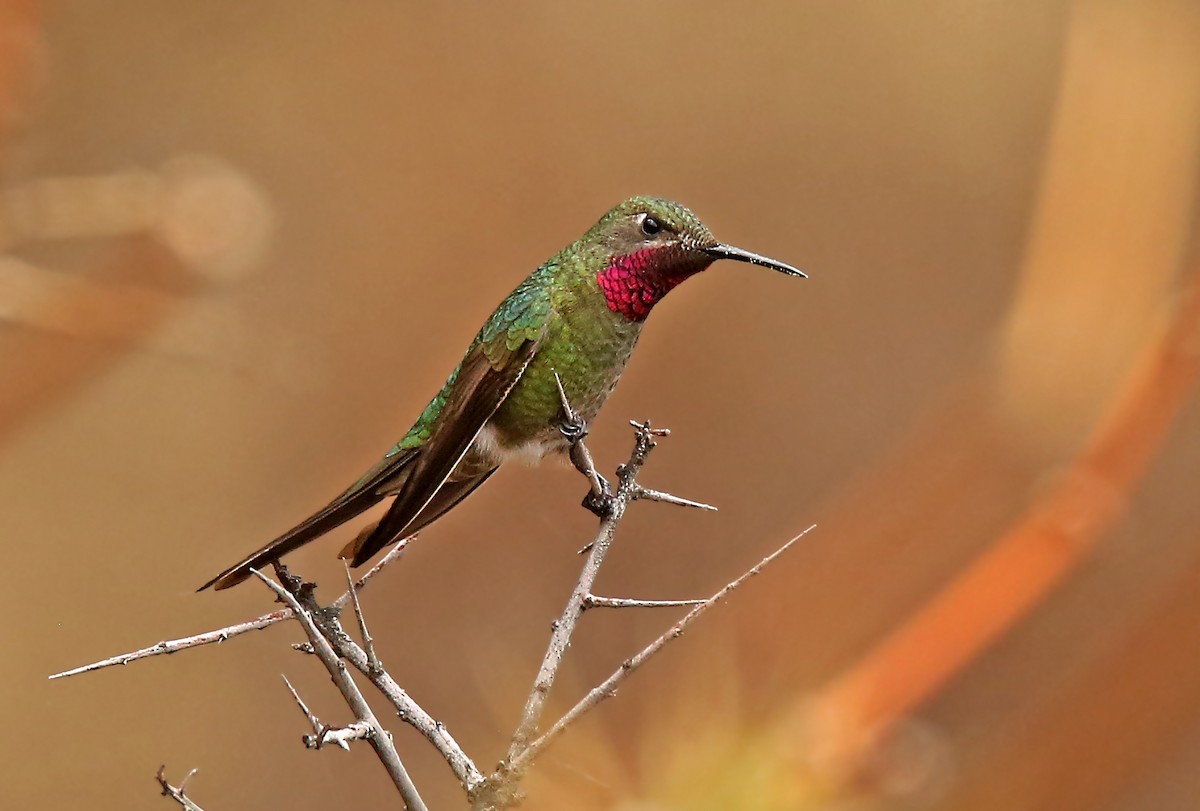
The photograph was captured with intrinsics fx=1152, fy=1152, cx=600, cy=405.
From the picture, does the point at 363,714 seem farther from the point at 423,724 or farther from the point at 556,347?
the point at 556,347

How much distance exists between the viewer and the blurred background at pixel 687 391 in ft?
6.90

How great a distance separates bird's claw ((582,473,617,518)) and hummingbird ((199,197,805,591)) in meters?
0.09

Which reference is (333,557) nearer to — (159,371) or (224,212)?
(159,371)

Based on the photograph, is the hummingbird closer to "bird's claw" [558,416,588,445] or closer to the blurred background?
"bird's claw" [558,416,588,445]

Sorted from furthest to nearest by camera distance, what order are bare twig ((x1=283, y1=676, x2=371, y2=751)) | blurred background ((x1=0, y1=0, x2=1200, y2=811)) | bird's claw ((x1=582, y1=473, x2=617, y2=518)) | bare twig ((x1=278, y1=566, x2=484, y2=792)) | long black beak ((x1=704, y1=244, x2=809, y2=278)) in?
blurred background ((x1=0, y1=0, x2=1200, y2=811)) < long black beak ((x1=704, y1=244, x2=809, y2=278)) < bird's claw ((x1=582, y1=473, x2=617, y2=518)) < bare twig ((x1=278, y1=566, x2=484, y2=792)) < bare twig ((x1=283, y1=676, x2=371, y2=751))

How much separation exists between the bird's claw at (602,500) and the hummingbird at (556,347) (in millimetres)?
86

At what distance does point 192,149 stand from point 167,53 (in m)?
0.22

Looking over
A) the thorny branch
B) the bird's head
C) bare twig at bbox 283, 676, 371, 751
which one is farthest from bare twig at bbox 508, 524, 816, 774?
the bird's head

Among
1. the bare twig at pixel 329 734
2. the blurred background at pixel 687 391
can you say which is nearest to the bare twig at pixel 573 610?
the bare twig at pixel 329 734

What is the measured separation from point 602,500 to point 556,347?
1.00ft

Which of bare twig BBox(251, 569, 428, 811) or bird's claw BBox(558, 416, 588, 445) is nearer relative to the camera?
bare twig BBox(251, 569, 428, 811)

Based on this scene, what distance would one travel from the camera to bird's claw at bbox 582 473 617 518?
1194 millimetres

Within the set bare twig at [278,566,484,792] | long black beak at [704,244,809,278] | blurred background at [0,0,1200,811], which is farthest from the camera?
blurred background at [0,0,1200,811]

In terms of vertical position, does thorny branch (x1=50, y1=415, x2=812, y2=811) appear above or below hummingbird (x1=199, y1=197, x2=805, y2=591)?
below
